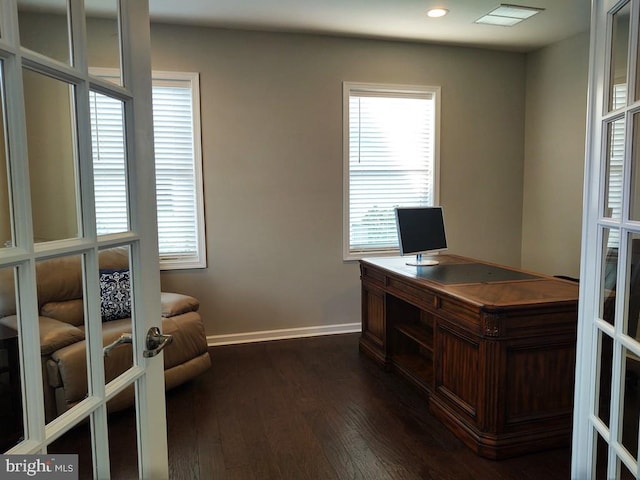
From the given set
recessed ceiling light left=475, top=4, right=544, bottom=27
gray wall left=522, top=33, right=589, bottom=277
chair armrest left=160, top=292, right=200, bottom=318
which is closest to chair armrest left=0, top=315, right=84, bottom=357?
chair armrest left=160, top=292, right=200, bottom=318

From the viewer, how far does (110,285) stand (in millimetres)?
1121

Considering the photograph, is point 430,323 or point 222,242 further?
point 222,242

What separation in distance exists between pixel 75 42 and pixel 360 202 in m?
3.61

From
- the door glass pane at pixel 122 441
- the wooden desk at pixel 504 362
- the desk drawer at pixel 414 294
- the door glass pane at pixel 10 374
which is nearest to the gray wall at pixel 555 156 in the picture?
the wooden desk at pixel 504 362

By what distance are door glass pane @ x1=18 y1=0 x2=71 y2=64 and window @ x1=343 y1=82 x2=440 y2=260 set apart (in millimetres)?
3469

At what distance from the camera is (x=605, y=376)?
129 centimetres

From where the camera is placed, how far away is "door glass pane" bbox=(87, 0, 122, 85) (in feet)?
3.18

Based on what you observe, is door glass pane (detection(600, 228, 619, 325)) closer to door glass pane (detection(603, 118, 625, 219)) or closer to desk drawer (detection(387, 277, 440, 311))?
door glass pane (detection(603, 118, 625, 219))

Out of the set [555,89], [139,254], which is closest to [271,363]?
[139,254]

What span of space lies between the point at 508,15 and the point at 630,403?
3.43 metres

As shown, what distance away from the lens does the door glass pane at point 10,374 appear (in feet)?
2.61

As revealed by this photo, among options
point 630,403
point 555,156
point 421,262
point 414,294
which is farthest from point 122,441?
A: point 555,156

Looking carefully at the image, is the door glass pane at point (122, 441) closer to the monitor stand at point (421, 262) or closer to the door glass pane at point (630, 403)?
the door glass pane at point (630, 403)

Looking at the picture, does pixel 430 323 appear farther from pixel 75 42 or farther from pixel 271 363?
pixel 75 42
